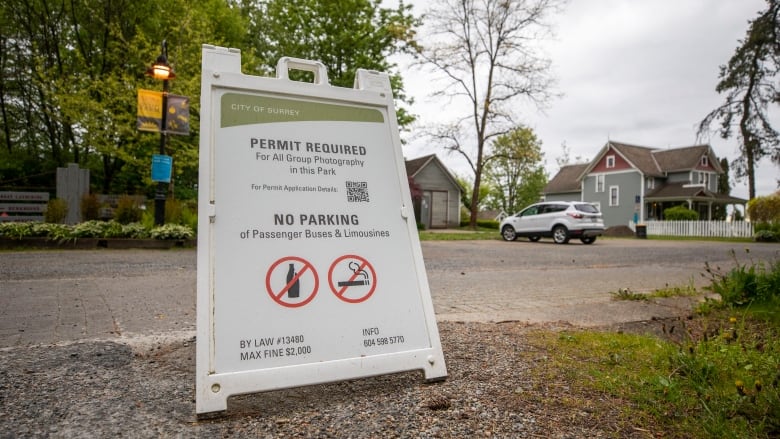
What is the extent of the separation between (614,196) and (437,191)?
55.6 feet

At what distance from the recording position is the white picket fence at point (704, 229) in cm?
2686

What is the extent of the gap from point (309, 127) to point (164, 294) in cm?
365

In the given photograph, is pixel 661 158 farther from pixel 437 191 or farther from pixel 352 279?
pixel 352 279

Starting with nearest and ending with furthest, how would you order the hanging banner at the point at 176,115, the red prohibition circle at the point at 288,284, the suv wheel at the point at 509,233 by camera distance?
the red prohibition circle at the point at 288,284, the hanging banner at the point at 176,115, the suv wheel at the point at 509,233

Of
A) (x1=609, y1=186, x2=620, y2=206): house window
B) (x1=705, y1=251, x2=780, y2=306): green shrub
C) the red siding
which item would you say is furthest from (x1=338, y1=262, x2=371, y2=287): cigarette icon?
(x1=609, y1=186, x2=620, y2=206): house window

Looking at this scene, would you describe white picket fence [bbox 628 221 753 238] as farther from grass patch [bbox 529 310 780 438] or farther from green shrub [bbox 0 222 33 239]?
green shrub [bbox 0 222 33 239]

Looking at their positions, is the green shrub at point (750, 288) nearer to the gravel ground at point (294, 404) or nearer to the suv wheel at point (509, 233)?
the gravel ground at point (294, 404)

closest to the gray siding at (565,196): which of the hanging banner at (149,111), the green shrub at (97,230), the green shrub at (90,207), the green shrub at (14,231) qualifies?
the hanging banner at (149,111)

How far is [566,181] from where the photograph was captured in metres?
48.8

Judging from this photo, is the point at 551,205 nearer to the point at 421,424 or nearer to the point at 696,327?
the point at 696,327

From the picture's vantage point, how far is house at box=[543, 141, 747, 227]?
3847 cm

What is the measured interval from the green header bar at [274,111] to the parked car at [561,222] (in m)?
17.3

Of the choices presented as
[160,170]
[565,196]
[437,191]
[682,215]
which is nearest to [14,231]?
[160,170]

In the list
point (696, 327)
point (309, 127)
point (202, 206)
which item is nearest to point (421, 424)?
point (202, 206)
